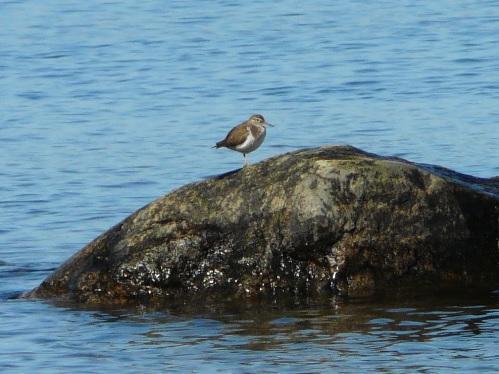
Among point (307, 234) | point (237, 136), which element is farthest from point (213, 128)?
point (307, 234)

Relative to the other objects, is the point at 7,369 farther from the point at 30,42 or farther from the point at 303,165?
the point at 30,42

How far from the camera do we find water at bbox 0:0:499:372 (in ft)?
31.9

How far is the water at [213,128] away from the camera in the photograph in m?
9.71

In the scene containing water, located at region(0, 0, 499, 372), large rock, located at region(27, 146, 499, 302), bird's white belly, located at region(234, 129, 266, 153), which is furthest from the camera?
bird's white belly, located at region(234, 129, 266, 153)

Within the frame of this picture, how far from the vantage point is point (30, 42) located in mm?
28859

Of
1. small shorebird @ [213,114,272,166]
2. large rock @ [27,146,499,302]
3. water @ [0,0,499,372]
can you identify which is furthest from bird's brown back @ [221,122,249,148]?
water @ [0,0,499,372]

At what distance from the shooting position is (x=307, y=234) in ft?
34.8

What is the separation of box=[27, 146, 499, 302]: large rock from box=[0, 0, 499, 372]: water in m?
0.27

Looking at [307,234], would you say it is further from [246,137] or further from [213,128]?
[213,128]

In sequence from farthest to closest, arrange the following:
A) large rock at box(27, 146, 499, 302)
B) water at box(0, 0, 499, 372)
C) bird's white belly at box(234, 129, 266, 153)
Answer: bird's white belly at box(234, 129, 266, 153) → large rock at box(27, 146, 499, 302) → water at box(0, 0, 499, 372)

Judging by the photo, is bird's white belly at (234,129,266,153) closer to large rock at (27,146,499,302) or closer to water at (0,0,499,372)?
large rock at (27,146,499,302)

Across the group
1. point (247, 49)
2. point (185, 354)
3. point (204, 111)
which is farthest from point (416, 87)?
point (185, 354)

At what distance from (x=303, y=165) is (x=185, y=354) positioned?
2049mm

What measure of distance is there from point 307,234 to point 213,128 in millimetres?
8901
